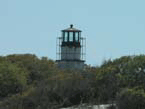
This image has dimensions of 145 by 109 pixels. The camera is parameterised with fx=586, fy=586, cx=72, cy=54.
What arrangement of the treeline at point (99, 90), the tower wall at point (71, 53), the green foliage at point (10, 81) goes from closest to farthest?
the treeline at point (99, 90) < the green foliage at point (10, 81) < the tower wall at point (71, 53)

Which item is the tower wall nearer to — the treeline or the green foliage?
the green foliage

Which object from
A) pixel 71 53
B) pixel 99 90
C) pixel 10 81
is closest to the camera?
pixel 99 90

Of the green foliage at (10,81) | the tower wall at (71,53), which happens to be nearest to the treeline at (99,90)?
the green foliage at (10,81)

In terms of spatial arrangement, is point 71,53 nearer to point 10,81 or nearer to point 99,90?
point 10,81

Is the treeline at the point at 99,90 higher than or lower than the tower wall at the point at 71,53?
lower

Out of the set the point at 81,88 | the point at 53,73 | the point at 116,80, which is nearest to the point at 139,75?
the point at 116,80

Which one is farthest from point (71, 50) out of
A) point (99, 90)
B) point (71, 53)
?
point (99, 90)

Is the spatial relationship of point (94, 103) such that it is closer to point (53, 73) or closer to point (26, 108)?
point (26, 108)

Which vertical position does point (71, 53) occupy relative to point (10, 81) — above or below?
above

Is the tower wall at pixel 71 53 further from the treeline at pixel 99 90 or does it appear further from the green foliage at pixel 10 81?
the treeline at pixel 99 90

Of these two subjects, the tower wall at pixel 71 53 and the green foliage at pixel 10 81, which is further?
the tower wall at pixel 71 53
